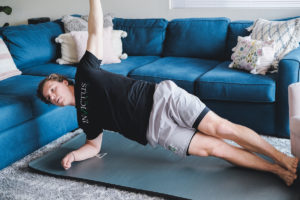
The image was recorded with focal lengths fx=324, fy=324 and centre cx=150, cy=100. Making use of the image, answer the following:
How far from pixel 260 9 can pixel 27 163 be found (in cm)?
265

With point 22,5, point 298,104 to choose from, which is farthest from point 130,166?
point 22,5

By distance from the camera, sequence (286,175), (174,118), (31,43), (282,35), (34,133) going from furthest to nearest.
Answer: (31,43) → (282,35) → (34,133) → (174,118) → (286,175)

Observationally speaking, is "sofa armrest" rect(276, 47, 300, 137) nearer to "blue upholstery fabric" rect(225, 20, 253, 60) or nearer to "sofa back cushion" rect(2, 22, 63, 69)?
"blue upholstery fabric" rect(225, 20, 253, 60)

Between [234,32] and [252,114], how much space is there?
100cm

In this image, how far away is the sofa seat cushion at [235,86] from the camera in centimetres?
242

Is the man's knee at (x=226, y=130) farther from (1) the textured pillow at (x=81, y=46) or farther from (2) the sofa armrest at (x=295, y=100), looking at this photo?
(1) the textured pillow at (x=81, y=46)

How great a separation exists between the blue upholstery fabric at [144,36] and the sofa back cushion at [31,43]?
765 mm

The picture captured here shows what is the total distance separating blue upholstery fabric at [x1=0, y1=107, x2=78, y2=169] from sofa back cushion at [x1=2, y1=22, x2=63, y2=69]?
3.05 ft

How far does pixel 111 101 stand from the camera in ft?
6.46

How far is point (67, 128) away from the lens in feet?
A: 8.93

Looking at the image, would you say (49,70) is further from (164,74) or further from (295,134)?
(295,134)

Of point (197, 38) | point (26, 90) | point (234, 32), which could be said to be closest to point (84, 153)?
point (26, 90)

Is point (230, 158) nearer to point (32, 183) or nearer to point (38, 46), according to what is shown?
point (32, 183)

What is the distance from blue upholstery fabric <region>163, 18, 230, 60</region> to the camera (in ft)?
10.6
